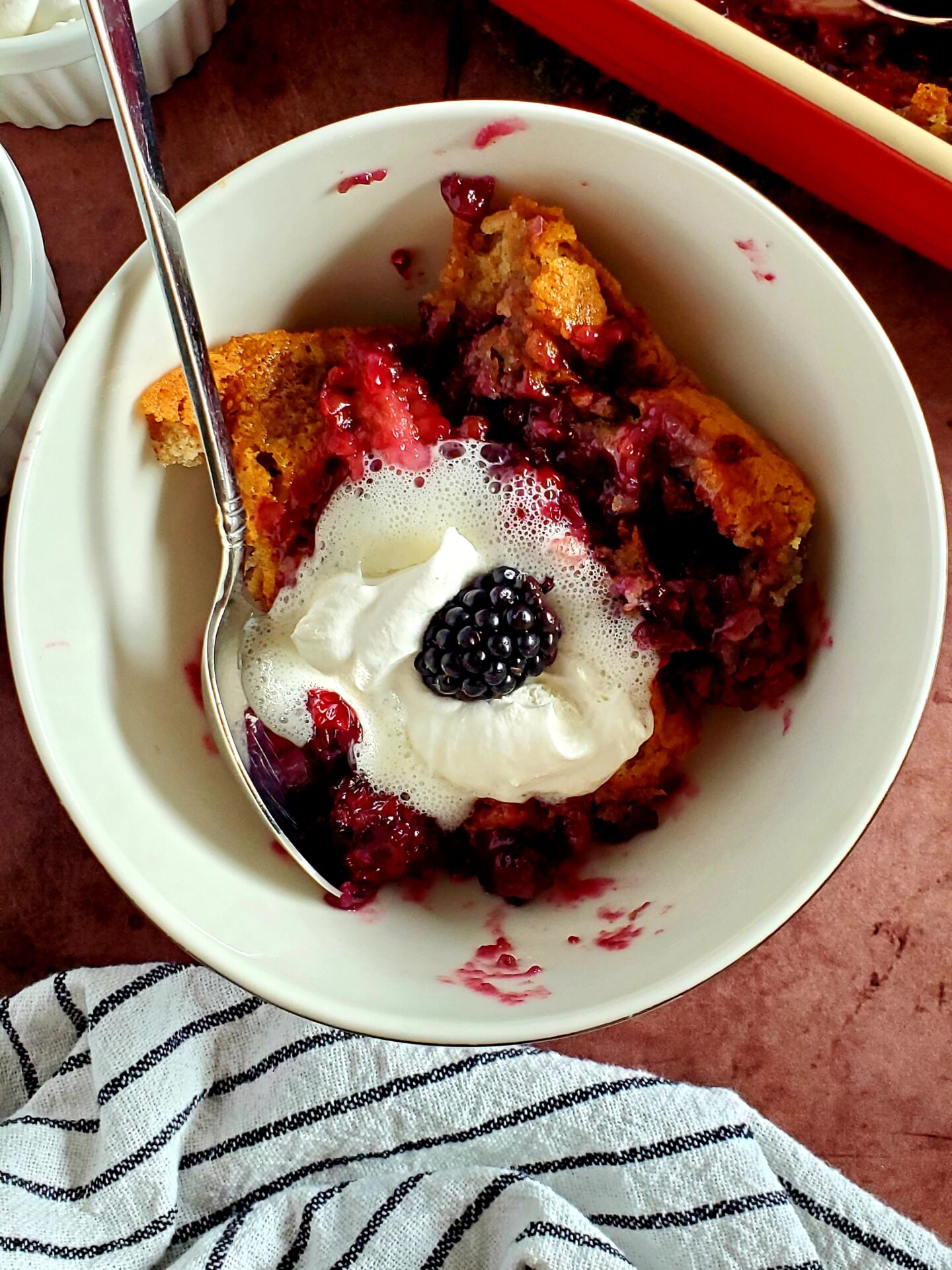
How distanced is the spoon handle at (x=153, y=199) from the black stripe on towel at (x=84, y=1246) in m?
0.75

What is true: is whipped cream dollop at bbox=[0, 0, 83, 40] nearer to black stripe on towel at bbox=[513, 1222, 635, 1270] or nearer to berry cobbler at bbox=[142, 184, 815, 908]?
berry cobbler at bbox=[142, 184, 815, 908]

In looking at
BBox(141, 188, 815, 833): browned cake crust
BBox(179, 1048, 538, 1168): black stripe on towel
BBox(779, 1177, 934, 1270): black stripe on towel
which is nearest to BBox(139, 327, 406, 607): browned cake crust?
BBox(141, 188, 815, 833): browned cake crust

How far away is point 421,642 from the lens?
998 mm

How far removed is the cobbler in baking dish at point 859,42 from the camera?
1.18m

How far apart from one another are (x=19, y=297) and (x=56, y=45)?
0.24 m

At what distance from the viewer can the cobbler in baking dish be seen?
118 centimetres

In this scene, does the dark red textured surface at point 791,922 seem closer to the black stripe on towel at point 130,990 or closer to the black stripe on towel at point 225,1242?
the black stripe on towel at point 130,990

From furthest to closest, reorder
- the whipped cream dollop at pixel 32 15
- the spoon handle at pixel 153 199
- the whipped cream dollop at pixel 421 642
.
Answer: the whipped cream dollop at pixel 32 15 < the whipped cream dollop at pixel 421 642 < the spoon handle at pixel 153 199

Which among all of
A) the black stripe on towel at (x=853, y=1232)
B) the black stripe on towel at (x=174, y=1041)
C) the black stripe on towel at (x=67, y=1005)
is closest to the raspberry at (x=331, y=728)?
the black stripe on towel at (x=174, y=1041)

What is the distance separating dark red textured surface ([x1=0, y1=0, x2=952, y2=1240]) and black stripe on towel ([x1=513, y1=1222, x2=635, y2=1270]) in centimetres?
17

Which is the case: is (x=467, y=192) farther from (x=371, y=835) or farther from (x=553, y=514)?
(x=371, y=835)

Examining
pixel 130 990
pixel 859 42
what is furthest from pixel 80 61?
pixel 130 990

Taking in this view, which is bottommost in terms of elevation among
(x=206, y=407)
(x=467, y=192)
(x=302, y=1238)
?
(x=302, y=1238)

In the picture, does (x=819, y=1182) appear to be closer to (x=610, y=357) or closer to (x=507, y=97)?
(x=610, y=357)
